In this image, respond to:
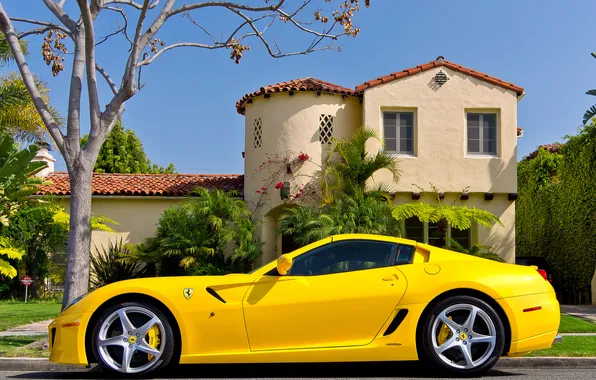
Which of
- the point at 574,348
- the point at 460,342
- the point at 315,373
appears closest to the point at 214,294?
the point at 315,373

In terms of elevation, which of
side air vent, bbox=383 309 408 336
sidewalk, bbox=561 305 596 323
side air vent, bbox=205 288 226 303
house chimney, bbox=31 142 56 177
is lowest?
sidewalk, bbox=561 305 596 323

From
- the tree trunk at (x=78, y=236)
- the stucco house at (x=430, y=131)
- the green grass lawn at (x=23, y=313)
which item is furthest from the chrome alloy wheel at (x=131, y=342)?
the stucco house at (x=430, y=131)

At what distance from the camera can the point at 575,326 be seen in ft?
36.1

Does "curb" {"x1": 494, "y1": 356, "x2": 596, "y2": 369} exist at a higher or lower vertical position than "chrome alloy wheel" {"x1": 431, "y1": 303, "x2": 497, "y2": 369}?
lower

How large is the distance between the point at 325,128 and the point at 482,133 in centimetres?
386

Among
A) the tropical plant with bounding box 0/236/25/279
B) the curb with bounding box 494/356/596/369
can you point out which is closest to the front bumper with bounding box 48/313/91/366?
the curb with bounding box 494/356/596/369

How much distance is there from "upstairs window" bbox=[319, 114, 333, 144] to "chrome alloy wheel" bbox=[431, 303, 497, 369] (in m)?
11.1

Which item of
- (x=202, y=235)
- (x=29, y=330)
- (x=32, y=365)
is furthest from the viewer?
(x=202, y=235)

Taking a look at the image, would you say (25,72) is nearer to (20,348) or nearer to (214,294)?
(20,348)

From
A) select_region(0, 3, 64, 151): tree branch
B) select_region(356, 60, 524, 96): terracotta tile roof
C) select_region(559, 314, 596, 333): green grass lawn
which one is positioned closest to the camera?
select_region(0, 3, 64, 151): tree branch

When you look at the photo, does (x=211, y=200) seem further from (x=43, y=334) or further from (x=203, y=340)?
(x=203, y=340)

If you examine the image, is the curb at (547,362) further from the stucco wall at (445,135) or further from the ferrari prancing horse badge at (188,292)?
the stucco wall at (445,135)

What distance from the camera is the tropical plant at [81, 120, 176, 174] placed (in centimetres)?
3906

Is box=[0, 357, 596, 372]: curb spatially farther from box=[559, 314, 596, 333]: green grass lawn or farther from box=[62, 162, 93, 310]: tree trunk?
box=[559, 314, 596, 333]: green grass lawn
